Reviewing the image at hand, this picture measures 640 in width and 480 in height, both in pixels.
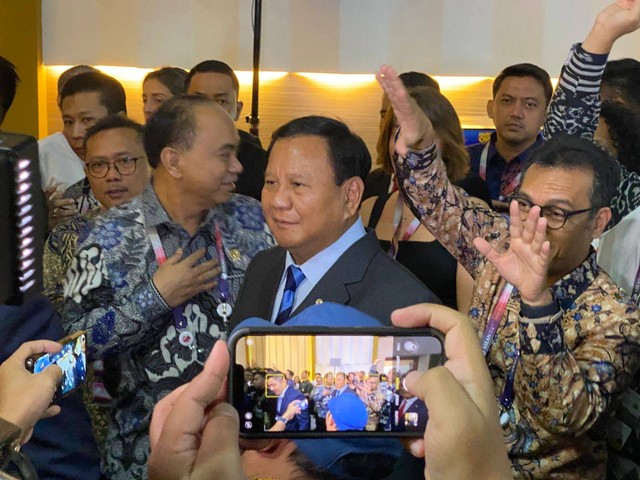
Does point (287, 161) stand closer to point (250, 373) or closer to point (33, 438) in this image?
point (33, 438)

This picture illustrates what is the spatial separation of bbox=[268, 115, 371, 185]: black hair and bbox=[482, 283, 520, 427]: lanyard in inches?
18.5

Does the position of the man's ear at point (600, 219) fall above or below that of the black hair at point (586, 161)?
below

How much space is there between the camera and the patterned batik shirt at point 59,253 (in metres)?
2.78

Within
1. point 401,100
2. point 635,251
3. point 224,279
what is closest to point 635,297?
point 635,251

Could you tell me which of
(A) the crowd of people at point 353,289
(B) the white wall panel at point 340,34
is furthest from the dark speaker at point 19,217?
(B) the white wall panel at point 340,34

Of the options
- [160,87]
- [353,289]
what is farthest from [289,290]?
[160,87]

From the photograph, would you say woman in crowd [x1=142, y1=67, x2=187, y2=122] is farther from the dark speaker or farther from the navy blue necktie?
the dark speaker

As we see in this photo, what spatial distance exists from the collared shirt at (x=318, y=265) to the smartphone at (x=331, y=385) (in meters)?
0.90

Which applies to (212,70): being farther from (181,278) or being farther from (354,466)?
(354,466)

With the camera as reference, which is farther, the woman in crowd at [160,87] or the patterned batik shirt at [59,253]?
the woman in crowd at [160,87]

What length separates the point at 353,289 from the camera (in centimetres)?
195

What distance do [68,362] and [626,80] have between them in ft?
7.31

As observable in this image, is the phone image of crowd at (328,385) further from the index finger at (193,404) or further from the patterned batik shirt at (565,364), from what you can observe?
the patterned batik shirt at (565,364)

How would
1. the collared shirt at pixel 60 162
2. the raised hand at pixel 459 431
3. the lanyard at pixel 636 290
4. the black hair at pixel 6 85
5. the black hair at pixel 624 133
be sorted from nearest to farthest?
1. the raised hand at pixel 459 431
2. the lanyard at pixel 636 290
3. the black hair at pixel 624 133
4. the black hair at pixel 6 85
5. the collared shirt at pixel 60 162
